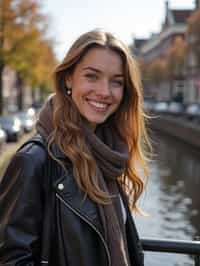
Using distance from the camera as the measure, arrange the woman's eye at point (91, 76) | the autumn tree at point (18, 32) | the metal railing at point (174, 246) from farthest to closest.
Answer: the autumn tree at point (18, 32)
the metal railing at point (174, 246)
the woman's eye at point (91, 76)

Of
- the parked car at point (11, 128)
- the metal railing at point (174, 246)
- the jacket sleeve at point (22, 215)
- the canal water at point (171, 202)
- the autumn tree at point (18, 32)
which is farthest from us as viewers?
the autumn tree at point (18, 32)

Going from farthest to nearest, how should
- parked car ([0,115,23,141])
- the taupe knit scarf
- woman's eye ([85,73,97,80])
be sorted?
parked car ([0,115,23,141]) < woman's eye ([85,73,97,80]) < the taupe knit scarf

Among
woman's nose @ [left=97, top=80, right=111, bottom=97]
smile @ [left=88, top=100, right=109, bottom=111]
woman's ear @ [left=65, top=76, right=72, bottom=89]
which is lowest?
smile @ [left=88, top=100, right=109, bottom=111]

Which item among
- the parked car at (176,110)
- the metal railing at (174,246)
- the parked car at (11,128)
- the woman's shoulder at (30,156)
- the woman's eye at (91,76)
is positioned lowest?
the parked car at (176,110)

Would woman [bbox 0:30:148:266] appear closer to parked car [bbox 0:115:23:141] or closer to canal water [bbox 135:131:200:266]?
canal water [bbox 135:131:200:266]

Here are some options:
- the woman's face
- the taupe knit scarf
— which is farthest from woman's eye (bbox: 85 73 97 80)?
the taupe knit scarf

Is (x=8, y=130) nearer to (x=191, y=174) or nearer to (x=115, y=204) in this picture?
(x=191, y=174)

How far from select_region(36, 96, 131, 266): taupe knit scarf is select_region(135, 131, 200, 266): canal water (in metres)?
0.54

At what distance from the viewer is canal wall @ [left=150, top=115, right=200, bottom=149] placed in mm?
26312

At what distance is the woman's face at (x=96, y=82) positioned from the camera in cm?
184

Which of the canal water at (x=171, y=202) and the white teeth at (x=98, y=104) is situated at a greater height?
the white teeth at (x=98, y=104)

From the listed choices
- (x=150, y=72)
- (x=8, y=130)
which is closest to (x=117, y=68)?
→ (x=8, y=130)

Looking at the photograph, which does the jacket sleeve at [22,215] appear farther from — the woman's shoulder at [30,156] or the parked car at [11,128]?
the parked car at [11,128]

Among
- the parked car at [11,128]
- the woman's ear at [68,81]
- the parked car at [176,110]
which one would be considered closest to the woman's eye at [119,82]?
the woman's ear at [68,81]
